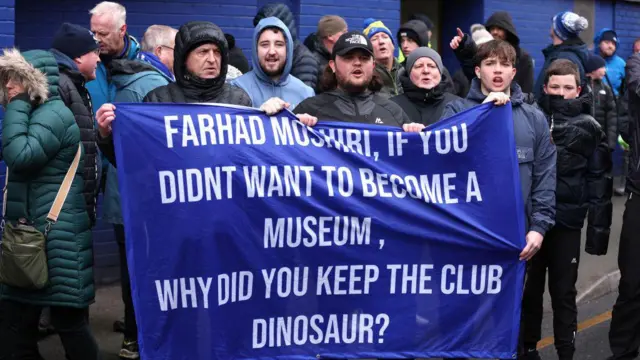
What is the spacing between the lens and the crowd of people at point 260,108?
5.64 metres

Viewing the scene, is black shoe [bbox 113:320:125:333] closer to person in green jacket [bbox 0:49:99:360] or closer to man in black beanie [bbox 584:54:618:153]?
person in green jacket [bbox 0:49:99:360]

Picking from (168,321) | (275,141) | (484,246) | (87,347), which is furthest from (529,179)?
(87,347)

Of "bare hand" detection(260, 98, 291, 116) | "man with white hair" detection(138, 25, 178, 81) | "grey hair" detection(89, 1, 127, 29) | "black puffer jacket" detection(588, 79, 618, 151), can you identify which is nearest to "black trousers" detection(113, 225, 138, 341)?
"man with white hair" detection(138, 25, 178, 81)

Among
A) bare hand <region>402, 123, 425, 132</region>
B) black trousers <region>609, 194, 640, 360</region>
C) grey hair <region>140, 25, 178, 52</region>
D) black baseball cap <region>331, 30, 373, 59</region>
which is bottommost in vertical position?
black trousers <region>609, 194, 640, 360</region>

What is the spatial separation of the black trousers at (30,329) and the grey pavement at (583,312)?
39.5 inches

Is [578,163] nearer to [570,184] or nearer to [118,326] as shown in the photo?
[570,184]

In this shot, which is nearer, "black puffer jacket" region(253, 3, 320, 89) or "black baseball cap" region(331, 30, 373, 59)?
"black baseball cap" region(331, 30, 373, 59)

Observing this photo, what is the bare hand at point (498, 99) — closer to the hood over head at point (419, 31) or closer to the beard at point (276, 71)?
the beard at point (276, 71)

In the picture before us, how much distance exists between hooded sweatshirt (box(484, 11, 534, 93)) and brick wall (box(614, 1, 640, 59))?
682 centimetres

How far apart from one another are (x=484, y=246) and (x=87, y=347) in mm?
2197

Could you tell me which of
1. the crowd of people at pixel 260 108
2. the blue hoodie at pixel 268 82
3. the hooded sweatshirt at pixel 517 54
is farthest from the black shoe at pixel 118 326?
the hooded sweatshirt at pixel 517 54

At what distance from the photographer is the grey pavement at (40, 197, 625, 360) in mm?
7203

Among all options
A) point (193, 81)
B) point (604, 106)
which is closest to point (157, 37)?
point (193, 81)

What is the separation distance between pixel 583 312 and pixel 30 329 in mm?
4507
